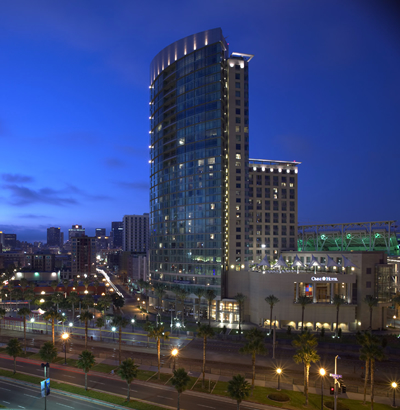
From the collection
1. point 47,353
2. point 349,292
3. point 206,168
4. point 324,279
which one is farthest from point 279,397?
point 206,168

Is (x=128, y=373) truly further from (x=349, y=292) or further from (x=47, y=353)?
(x=349, y=292)

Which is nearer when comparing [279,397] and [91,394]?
[279,397]

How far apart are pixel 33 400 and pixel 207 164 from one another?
93756 millimetres

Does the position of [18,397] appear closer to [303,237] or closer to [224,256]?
[224,256]

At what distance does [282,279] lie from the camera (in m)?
109

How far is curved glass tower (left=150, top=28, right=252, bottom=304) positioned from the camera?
420 feet

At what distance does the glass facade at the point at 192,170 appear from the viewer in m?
128

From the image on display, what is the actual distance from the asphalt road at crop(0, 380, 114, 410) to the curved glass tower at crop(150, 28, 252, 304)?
237 ft

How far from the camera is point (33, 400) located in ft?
184

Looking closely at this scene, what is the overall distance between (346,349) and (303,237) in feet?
378

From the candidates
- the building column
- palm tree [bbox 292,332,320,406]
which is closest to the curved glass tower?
the building column

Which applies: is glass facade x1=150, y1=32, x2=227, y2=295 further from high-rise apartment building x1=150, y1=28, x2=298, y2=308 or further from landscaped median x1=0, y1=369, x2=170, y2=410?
landscaped median x1=0, y1=369, x2=170, y2=410

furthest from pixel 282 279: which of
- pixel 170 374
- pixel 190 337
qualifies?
pixel 170 374

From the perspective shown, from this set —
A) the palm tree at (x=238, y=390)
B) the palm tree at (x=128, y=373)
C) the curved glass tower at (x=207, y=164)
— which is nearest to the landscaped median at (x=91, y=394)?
the palm tree at (x=128, y=373)
